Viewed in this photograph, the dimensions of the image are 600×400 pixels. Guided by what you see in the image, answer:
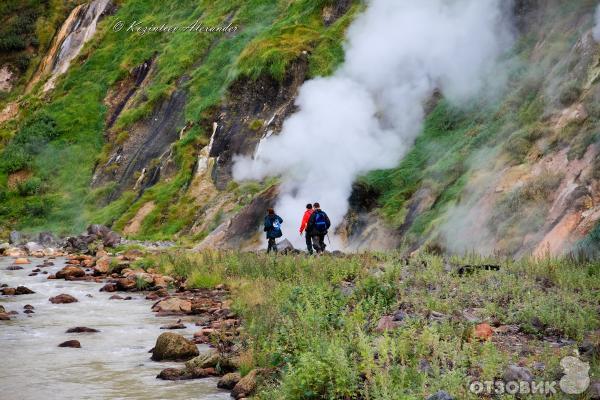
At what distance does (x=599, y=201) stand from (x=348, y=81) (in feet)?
60.8

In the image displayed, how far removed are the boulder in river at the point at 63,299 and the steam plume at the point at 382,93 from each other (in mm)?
11278

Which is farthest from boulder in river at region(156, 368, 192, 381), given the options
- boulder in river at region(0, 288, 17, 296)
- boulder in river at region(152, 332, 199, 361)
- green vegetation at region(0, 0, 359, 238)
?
green vegetation at region(0, 0, 359, 238)

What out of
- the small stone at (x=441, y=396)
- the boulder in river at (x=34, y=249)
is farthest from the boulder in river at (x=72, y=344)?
the boulder in river at (x=34, y=249)

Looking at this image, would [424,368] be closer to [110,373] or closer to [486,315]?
[486,315]

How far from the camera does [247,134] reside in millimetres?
35906

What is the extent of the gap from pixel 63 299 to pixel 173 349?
23.6 ft

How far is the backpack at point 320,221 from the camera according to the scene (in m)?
18.8

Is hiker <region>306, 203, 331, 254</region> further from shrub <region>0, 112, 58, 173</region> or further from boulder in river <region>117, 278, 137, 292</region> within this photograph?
shrub <region>0, 112, 58, 173</region>

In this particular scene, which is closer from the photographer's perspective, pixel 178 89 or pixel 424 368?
pixel 424 368

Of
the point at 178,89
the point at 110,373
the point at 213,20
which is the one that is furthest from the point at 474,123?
the point at 213,20

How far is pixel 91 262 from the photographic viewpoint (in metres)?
25.2

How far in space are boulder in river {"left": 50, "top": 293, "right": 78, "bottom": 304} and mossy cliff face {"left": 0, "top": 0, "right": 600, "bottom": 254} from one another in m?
8.66

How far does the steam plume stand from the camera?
26219 millimetres

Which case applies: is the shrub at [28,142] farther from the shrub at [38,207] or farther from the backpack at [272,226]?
the backpack at [272,226]
